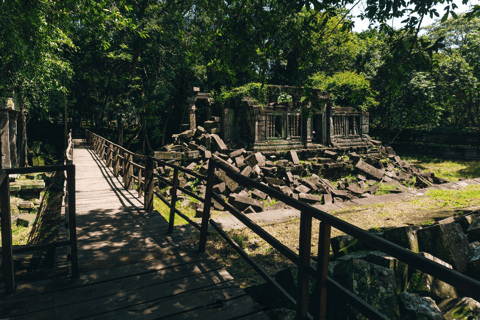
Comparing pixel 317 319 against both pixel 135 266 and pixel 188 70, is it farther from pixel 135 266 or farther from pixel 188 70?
pixel 188 70

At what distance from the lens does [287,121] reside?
48.3 feet

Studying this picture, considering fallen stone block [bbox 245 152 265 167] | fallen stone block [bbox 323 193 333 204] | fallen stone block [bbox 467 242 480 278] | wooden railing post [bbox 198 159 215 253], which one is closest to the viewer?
wooden railing post [bbox 198 159 215 253]

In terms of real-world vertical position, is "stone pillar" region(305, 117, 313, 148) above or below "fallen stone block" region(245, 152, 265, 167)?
above

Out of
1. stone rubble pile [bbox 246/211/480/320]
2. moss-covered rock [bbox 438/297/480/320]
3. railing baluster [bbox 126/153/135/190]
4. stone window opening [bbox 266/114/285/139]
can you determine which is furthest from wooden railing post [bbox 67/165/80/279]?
stone window opening [bbox 266/114/285/139]

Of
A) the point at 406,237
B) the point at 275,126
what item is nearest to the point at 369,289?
the point at 406,237

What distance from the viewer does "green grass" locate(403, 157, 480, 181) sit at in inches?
580

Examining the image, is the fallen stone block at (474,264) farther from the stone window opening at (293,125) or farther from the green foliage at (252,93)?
the green foliage at (252,93)

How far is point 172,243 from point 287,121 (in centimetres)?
1180

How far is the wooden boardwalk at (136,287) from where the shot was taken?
229cm

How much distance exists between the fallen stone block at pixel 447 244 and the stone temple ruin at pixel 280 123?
9.54 metres

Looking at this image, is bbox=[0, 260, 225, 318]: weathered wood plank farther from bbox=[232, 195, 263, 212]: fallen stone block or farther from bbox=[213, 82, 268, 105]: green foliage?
bbox=[213, 82, 268, 105]: green foliage

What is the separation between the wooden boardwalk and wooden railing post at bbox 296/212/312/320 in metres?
0.47

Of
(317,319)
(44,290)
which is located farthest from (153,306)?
(317,319)

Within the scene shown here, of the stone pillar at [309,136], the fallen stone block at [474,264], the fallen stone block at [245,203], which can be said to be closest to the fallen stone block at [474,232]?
the fallen stone block at [474,264]
